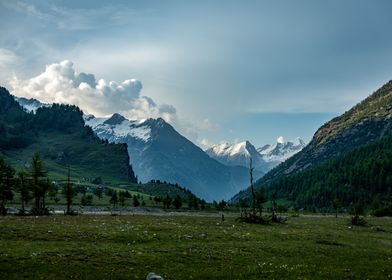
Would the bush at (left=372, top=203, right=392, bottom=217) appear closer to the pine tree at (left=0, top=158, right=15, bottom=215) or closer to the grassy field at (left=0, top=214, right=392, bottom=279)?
the grassy field at (left=0, top=214, right=392, bottom=279)

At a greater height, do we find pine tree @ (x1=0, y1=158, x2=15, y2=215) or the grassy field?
pine tree @ (x1=0, y1=158, x2=15, y2=215)

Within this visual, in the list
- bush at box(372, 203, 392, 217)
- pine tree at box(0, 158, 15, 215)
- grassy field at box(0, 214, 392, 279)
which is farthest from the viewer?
bush at box(372, 203, 392, 217)

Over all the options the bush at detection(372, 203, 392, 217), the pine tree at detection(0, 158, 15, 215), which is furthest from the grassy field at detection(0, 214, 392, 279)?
the bush at detection(372, 203, 392, 217)

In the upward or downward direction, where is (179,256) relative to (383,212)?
downward

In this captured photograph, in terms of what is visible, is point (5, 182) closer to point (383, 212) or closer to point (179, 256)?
point (179, 256)

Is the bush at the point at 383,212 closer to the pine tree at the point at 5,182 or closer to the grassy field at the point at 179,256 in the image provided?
the grassy field at the point at 179,256

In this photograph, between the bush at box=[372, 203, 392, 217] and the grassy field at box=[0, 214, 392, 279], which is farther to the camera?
the bush at box=[372, 203, 392, 217]

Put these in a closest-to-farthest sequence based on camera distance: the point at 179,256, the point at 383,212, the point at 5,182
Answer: the point at 179,256
the point at 5,182
the point at 383,212

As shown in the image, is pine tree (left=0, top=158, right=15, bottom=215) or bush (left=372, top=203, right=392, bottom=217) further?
bush (left=372, top=203, right=392, bottom=217)

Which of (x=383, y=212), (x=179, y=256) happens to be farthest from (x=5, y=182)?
(x=383, y=212)

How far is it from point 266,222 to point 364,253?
1540 inches

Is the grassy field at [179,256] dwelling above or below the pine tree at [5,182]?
below

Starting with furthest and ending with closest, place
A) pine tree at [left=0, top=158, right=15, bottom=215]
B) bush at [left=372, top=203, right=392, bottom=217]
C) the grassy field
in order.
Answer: bush at [left=372, top=203, right=392, bottom=217], pine tree at [left=0, top=158, right=15, bottom=215], the grassy field

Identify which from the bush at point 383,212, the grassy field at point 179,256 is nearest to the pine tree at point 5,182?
the grassy field at point 179,256
